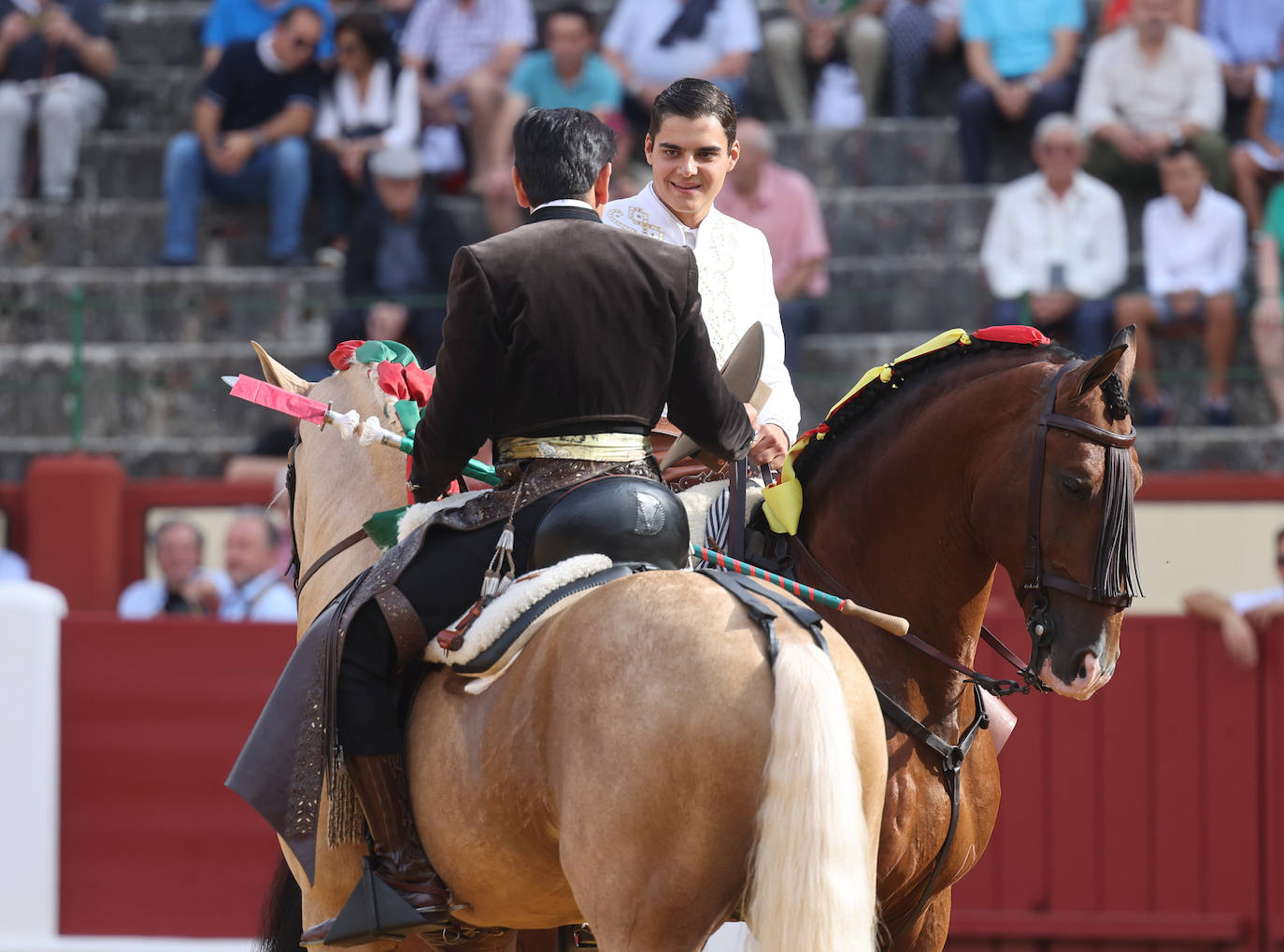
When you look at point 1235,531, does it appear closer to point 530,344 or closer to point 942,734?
point 942,734

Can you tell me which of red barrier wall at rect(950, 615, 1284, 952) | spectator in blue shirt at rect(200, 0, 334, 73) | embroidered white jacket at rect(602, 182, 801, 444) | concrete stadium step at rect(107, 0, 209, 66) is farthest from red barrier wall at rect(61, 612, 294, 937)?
concrete stadium step at rect(107, 0, 209, 66)

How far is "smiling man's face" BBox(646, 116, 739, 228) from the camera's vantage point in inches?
163

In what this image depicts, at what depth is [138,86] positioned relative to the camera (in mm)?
11797

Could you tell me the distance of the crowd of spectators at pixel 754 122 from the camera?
9000 mm

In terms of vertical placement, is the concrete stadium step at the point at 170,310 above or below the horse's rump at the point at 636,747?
above

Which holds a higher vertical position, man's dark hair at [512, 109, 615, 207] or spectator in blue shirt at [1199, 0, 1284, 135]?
spectator in blue shirt at [1199, 0, 1284, 135]

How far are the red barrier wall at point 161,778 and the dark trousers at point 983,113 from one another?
16.9ft

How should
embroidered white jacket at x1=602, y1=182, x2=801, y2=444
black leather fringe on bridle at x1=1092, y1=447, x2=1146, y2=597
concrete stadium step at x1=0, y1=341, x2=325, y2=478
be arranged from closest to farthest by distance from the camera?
black leather fringe on bridle at x1=1092, y1=447, x2=1146, y2=597, embroidered white jacket at x1=602, y1=182, x2=801, y2=444, concrete stadium step at x1=0, y1=341, x2=325, y2=478

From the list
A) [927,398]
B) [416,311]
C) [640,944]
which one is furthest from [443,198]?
[640,944]

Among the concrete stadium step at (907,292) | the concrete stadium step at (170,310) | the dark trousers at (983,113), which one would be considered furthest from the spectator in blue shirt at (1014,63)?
the concrete stadium step at (170,310)

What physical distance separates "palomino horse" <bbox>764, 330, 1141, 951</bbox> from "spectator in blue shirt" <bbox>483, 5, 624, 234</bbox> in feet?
20.2

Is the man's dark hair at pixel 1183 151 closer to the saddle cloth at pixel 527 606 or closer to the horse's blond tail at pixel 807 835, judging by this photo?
the saddle cloth at pixel 527 606

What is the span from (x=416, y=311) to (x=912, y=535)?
528 cm

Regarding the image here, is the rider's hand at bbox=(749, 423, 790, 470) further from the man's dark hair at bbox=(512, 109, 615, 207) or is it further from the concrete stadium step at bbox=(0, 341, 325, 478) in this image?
the concrete stadium step at bbox=(0, 341, 325, 478)
